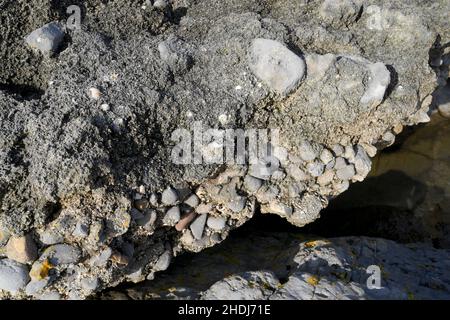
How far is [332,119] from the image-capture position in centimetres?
213

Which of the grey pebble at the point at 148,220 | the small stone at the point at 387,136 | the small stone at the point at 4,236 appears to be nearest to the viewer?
the small stone at the point at 4,236

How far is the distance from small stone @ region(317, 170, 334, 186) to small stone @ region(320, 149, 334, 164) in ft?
0.23

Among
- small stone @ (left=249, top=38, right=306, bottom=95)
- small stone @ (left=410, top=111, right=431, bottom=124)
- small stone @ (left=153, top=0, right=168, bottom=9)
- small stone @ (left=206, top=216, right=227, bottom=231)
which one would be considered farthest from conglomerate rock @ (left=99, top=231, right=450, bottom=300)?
small stone @ (left=153, top=0, right=168, bottom=9)

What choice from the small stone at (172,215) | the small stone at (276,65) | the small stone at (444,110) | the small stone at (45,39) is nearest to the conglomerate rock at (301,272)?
the small stone at (172,215)

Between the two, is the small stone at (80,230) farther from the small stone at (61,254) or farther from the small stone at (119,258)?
the small stone at (119,258)

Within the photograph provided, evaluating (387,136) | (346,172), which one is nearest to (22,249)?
(346,172)

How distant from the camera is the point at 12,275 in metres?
1.71

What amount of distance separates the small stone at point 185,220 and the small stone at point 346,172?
→ 79 cm

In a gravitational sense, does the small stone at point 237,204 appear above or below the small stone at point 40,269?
above

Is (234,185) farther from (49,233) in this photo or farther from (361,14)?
(361,14)

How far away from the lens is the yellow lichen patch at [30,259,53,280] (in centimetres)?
173

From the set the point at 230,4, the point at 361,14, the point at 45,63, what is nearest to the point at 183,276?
the point at 45,63

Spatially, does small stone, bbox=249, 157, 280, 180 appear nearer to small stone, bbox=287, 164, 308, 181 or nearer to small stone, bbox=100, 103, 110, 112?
small stone, bbox=287, 164, 308, 181

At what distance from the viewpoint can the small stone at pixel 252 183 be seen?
2.09 metres
